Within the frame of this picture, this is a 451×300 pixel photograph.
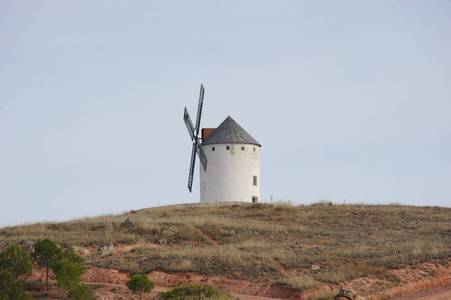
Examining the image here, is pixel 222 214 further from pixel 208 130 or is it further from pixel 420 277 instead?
pixel 420 277

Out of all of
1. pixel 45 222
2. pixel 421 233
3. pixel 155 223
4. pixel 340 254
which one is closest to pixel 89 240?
pixel 155 223

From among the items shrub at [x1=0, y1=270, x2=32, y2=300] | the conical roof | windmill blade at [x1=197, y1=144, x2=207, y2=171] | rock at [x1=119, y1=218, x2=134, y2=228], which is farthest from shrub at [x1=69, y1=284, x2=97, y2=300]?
the conical roof

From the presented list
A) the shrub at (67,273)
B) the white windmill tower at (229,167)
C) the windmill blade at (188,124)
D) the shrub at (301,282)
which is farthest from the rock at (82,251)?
the windmill blade at (188,124)

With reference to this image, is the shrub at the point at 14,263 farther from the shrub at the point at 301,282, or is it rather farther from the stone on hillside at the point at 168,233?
the stone on hillside at the point at 168,233

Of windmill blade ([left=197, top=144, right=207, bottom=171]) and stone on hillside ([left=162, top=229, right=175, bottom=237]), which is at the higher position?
windmill blade ([left=197, top=144, right=207, bottom=171])

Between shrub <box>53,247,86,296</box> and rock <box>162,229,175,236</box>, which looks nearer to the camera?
shrub <box>53,247,86,296</box>

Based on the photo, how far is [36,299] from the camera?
18375mm

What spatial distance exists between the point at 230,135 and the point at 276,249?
64.6 feet

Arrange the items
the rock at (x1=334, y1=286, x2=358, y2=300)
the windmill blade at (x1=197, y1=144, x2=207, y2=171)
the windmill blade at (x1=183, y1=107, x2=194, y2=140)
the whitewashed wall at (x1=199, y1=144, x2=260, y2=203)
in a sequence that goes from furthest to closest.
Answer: the windmill blade at (x1=183, y1=107, x2=194, y2=140), the windmill blade at (x1=197, y1=144, x2=207, y2=171), the whitewashed wall at (x1=199, y1=144, x2=260, y2=203), the rock at (x1=334, y1=286, x2=358, y2=300)

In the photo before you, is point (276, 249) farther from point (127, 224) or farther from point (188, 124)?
point (188, 124)

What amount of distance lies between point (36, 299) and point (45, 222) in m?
16.2

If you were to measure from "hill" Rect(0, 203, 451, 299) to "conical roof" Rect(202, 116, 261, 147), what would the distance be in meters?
8.02

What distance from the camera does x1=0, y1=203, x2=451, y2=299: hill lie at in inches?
846

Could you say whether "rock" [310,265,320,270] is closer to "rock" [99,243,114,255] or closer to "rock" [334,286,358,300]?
"rock" [334,286,358,300]
